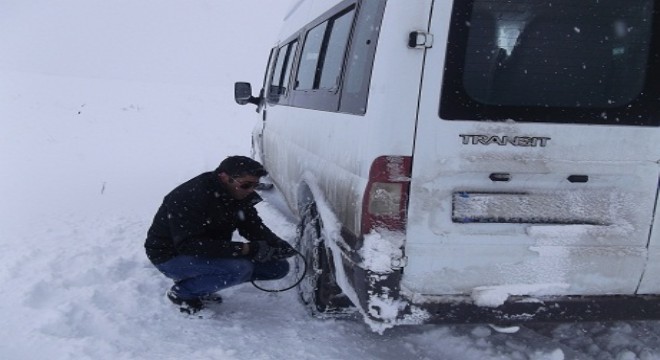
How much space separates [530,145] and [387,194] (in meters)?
0.68

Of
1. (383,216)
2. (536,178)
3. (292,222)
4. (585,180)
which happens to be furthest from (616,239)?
(292,222)

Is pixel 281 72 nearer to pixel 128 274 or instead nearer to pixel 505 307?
pixel 128 274

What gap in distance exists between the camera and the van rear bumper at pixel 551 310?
260 centimetres

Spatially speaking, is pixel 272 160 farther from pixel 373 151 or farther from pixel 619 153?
pixel 619 153

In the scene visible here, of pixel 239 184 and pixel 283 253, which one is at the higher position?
pixel 239 184

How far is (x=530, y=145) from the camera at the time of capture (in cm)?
247

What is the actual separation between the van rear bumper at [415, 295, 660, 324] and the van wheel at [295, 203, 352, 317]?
34.1 inches

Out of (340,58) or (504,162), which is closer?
(504,162)

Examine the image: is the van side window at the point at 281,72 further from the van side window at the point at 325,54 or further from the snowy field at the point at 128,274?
→ the snowy field at the point at 128,274

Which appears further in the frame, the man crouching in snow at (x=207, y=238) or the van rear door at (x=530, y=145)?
the man crouching in snow at (x=207, y=238)

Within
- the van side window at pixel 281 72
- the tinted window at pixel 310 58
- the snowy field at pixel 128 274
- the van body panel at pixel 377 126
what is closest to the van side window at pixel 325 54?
the tinted window at pixel 310 58

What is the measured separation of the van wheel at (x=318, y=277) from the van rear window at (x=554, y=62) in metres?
1.31

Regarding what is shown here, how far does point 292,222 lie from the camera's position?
5.62 m

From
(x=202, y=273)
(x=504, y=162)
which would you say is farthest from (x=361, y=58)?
(x=202, y=273)
